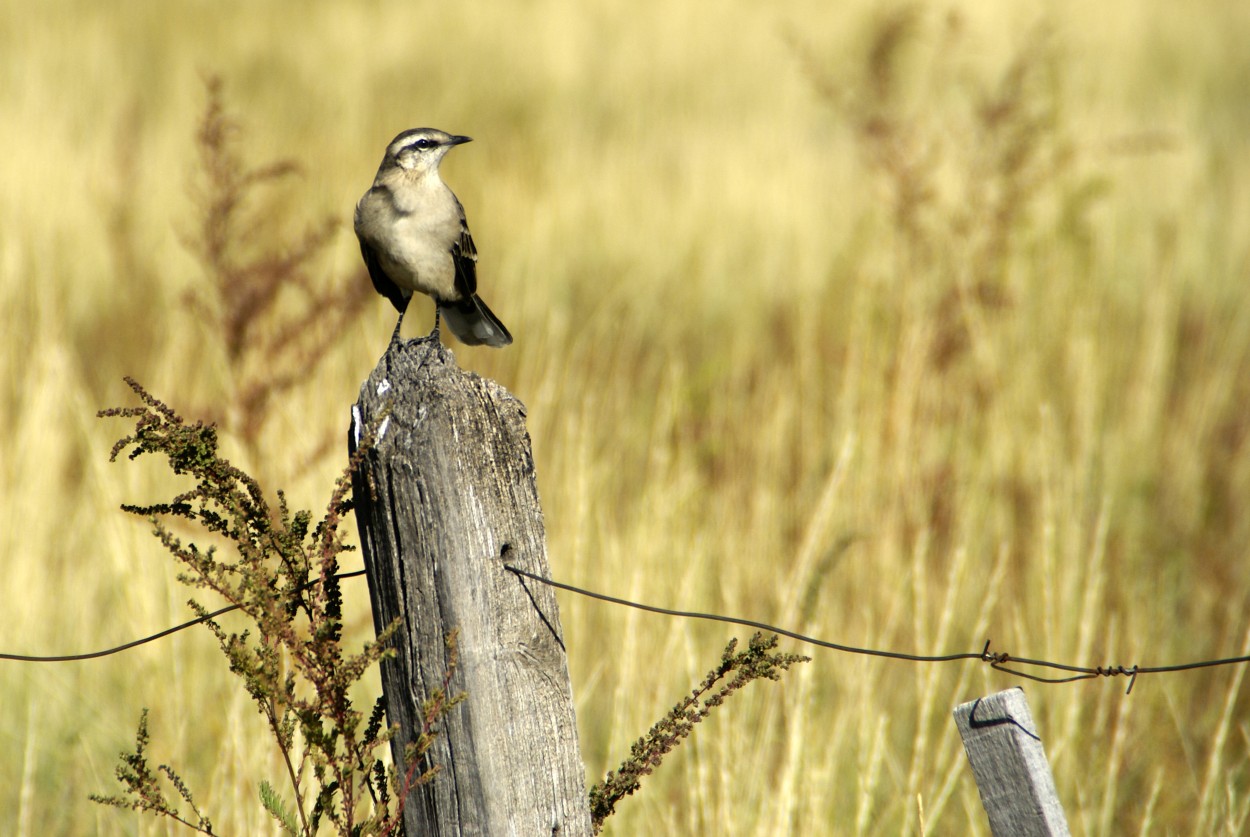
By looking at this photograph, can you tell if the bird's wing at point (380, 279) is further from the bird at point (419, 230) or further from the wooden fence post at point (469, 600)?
the wooden fence post at point (469, 600)

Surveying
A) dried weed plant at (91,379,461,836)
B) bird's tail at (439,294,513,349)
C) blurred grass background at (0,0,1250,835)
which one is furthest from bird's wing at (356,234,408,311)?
dried weed plant at (91,379,461,836)

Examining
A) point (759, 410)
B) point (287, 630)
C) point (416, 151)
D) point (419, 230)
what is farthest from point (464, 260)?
point (759, 410)

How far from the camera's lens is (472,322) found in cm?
326

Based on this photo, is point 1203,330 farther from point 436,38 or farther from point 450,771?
point 436,38

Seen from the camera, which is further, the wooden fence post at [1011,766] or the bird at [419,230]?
the bird at [419,230]

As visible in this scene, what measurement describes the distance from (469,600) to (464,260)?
1833mm

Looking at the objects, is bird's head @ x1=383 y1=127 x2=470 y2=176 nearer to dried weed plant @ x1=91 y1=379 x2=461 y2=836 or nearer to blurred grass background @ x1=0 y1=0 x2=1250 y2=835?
blurred grass background @ x1=0 y1=0 x2=1250 y2=835

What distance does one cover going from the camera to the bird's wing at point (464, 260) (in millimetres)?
3098

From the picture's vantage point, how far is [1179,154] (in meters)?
7.93

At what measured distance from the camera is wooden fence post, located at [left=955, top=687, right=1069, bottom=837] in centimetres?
140

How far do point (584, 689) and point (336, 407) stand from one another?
1546mm

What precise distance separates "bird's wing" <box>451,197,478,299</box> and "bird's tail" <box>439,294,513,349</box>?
0.05 m

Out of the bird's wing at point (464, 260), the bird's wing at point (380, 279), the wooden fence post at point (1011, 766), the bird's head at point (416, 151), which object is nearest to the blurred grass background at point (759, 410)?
the bird's wing at point (380, 279)

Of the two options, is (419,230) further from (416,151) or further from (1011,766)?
(1011,766)
